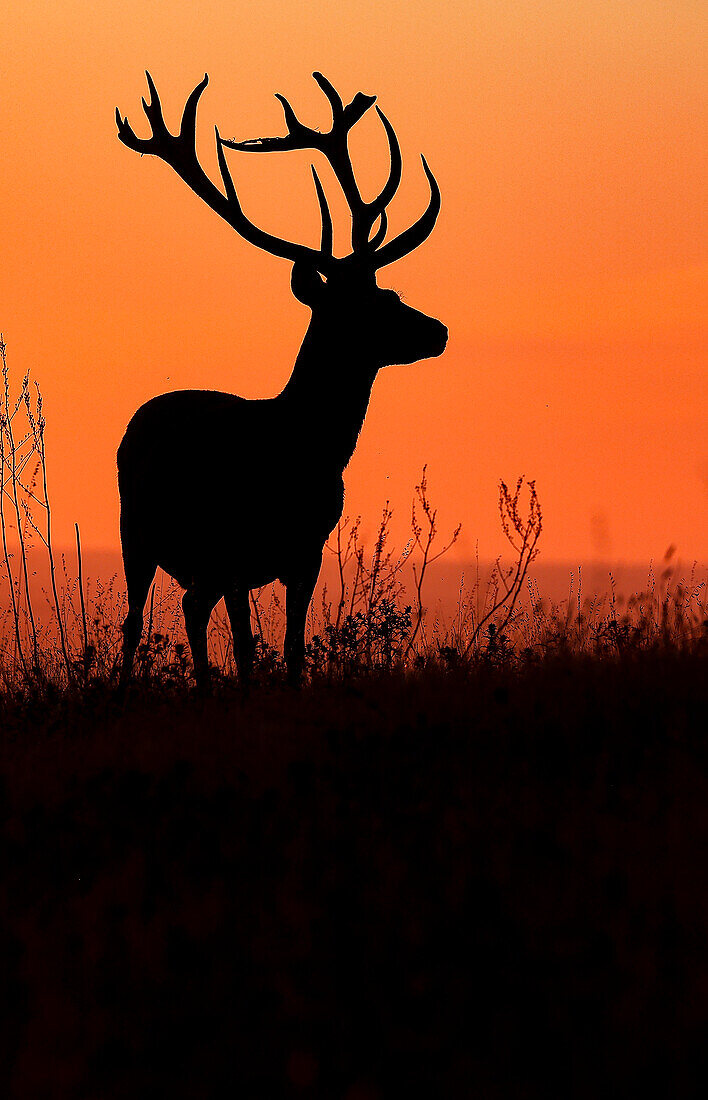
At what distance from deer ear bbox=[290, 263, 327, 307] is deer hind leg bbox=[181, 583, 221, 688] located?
5.72ft

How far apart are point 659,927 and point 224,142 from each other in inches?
234

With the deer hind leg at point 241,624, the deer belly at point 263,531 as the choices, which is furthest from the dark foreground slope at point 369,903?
the deer belly at point 263,531

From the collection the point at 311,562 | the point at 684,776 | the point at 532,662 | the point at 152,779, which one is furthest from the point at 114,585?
the point at 684,776

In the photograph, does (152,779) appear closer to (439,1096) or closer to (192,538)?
(439,1096)

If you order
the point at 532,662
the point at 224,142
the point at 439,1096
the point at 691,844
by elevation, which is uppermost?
the point at 224,142

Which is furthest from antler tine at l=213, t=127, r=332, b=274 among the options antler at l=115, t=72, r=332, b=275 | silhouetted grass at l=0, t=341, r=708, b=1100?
silhouetted grass at l=0, t=341, r=708, b=1100

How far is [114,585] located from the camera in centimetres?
865

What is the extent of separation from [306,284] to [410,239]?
740 millimetres

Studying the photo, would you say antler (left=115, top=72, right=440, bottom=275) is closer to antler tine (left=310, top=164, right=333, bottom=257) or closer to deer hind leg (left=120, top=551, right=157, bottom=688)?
antler tine (left=310, top=164, right=333, bottom=257)

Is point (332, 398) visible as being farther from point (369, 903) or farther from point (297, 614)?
point (369, 903)

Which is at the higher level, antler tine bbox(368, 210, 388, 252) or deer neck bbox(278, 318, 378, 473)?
antler tine bbox(368, 210, 388, 252)

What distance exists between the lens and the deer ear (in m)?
7.38

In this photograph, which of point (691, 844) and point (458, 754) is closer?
point (691, 844)

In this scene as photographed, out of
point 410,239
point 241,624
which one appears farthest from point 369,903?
point 410,239
